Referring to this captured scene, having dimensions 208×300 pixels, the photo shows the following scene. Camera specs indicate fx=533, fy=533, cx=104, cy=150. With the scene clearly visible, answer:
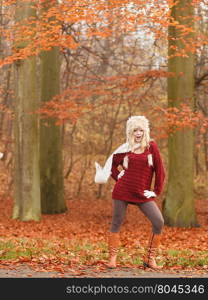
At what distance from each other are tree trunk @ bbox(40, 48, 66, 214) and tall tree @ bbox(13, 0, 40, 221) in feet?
11.4

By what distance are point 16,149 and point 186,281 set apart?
35.3 feet

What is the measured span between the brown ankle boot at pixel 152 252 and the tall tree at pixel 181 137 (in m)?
8.84

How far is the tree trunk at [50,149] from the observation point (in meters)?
20.3

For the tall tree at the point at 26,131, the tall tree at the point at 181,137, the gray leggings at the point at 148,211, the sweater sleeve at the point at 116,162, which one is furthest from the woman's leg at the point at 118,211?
the tall tree at the point at 26,131

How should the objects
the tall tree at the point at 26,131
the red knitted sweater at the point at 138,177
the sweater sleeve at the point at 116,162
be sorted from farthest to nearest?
the tall tree at the point at 26,131
the sweater sleeve at the point at 116,162
the red knitted sweater at the point at 138,177

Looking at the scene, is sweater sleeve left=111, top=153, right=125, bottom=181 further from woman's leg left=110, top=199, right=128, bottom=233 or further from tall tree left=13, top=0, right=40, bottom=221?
tall tree left=13, top=0, right=40, bottom=221

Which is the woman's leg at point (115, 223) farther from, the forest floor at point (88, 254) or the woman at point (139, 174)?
the forest floor at point (88, 254)

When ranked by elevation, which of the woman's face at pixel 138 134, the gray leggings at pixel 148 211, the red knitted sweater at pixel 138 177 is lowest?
the gray leggings at pixel 148 211

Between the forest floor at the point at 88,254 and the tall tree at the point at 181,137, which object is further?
the tall tree at the point at 181,137

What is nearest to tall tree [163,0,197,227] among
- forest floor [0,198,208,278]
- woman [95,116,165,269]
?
forest floor [0,198,208,278]

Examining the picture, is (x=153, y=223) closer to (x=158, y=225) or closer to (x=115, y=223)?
(x=158, y=225)

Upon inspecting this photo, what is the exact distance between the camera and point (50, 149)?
20219mm

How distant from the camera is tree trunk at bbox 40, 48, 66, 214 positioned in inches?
798

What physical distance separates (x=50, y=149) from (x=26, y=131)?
3.88 metres
